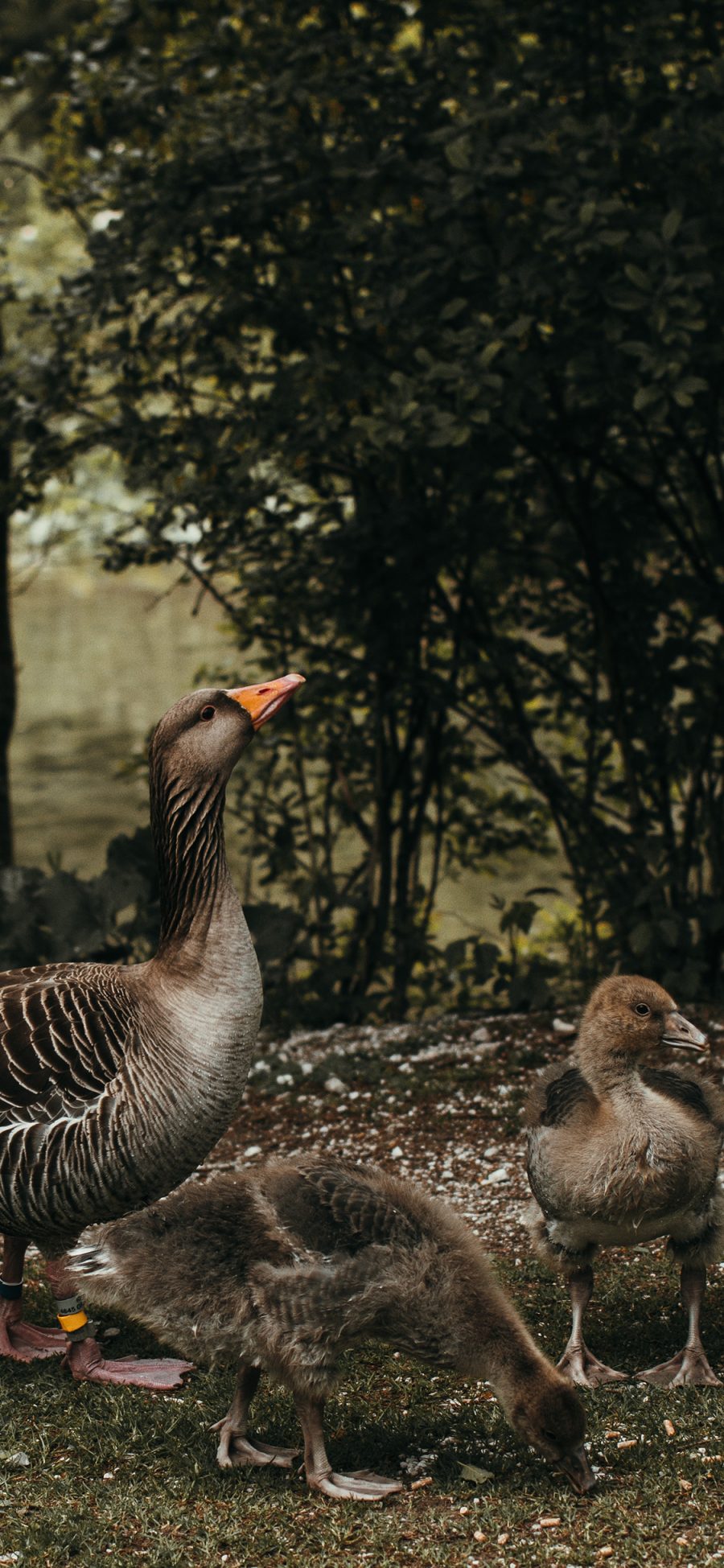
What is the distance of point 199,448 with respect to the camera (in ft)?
26.9

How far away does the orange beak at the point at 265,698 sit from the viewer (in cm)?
514

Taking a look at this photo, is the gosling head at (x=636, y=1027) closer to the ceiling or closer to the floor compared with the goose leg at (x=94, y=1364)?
closer to the ceiling

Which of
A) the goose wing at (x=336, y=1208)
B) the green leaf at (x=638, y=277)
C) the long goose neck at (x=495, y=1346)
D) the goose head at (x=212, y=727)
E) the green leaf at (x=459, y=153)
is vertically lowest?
the long goose neck at (x=495, y=1346)

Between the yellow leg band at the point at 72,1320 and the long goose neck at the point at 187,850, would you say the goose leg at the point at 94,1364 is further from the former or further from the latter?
the long goose neck at the point at 187,850

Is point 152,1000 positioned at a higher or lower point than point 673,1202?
higher

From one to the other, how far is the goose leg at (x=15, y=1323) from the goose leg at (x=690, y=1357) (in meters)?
1.99

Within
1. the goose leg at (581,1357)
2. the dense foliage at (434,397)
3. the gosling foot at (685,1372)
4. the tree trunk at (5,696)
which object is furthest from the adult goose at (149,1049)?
the tree trunk at (5,696)

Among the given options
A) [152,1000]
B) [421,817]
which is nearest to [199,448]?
[421,817]

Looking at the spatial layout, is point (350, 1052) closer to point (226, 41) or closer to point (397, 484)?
point (397, 484)

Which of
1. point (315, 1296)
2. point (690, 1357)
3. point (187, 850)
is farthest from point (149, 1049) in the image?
point (690, 1357)

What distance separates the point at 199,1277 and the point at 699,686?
5410 millimetres

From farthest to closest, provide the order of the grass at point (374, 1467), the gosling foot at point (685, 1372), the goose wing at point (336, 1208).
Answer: the gosling foot at point (685, 1372)
the goose wing at point (336, 1208)
the grass at point (374, 1467)

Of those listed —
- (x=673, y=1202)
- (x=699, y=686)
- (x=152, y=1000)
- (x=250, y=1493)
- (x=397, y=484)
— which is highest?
(x=397, y=484)

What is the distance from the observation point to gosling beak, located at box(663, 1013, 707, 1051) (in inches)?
192
